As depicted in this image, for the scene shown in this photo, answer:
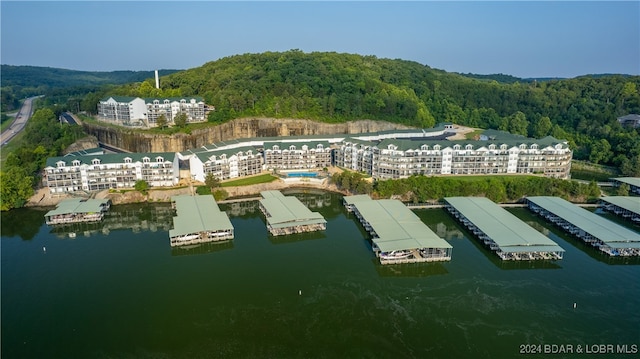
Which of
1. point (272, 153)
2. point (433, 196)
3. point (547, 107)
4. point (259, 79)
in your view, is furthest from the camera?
point (547, 107)

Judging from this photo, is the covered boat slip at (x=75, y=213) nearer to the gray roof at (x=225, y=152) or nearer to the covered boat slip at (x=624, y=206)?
the gray roof at (x=225, y=152)

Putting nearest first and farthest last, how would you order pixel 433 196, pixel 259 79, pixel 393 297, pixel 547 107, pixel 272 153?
1. pixel 393 297
2. pixel 433 196
3. pixel 272 153
4. pixel 259 79
5. pixel 547 107

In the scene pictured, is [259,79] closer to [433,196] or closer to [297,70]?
[297,70]

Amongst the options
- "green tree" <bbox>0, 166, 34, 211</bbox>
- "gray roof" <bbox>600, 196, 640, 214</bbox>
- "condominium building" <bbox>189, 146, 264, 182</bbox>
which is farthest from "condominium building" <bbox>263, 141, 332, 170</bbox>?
"gray roof" <bbox>600, 196, 640, 214</bbox>

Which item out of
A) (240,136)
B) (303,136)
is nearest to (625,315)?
(303,136)

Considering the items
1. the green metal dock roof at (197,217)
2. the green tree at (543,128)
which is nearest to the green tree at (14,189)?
the green metal dock roof at (197,217)
